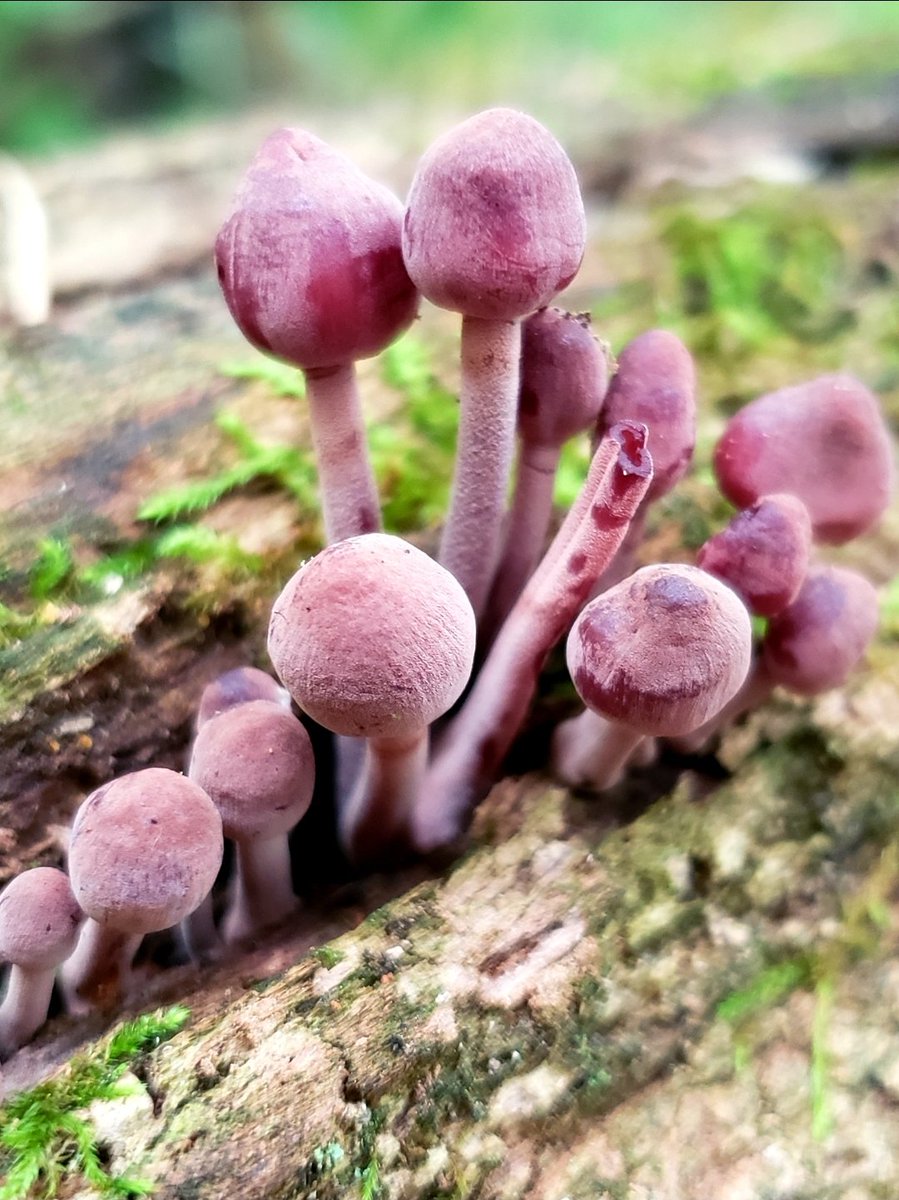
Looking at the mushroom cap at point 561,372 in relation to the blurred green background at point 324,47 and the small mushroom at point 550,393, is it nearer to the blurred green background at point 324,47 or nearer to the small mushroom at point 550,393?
the small mushroom at point 550,393

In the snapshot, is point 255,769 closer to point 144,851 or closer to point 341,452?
point 144,851

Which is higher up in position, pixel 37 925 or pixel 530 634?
pixel 530 634

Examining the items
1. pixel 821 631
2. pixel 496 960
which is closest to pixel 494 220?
pixel 821 631

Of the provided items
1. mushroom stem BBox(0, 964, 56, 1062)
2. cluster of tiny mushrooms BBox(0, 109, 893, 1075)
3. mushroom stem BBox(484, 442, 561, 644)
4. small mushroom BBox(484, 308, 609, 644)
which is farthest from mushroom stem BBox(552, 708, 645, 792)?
mushroom stem BBox(0, 964, 56, 1062)

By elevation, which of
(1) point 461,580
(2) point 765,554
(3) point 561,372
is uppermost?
(3) point 561,372

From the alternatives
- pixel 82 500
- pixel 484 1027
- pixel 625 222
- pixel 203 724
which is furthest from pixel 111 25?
pixel 484 1027

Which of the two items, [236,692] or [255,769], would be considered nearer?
[255,769]
